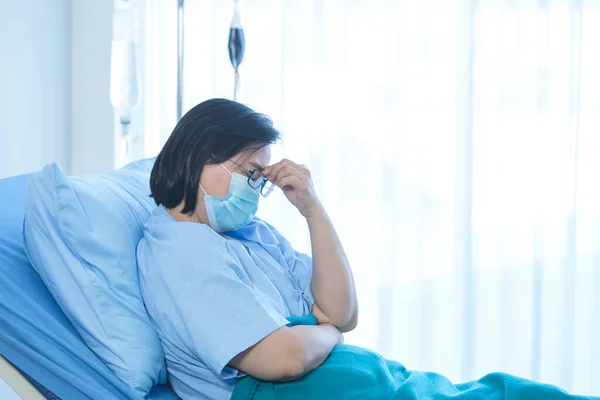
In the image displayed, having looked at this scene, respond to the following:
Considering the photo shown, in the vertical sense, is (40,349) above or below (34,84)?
below

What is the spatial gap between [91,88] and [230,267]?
5.93 ft

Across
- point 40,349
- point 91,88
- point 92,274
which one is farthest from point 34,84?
point 40,349

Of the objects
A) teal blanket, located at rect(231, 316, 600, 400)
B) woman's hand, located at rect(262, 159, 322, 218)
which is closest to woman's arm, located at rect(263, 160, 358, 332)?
woman's hand, located at rect(262, 159, 322, 218)

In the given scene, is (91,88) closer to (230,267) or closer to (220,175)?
(220,175)

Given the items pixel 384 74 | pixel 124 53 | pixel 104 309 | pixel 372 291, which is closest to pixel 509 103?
pixel 384 74

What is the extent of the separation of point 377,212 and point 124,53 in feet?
3.81

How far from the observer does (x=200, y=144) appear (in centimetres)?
146

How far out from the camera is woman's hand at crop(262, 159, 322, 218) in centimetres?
155

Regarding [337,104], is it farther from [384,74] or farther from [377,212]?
[377,212]

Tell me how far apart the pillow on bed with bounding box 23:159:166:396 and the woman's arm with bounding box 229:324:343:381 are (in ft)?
0.56

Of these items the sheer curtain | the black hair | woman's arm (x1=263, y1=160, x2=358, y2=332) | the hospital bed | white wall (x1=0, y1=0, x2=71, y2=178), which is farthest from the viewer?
the sheer curtain

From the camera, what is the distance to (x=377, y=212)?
9.48ft

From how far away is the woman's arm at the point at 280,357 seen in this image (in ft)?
4.15

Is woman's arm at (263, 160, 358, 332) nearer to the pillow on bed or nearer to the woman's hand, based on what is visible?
the woman's hand
